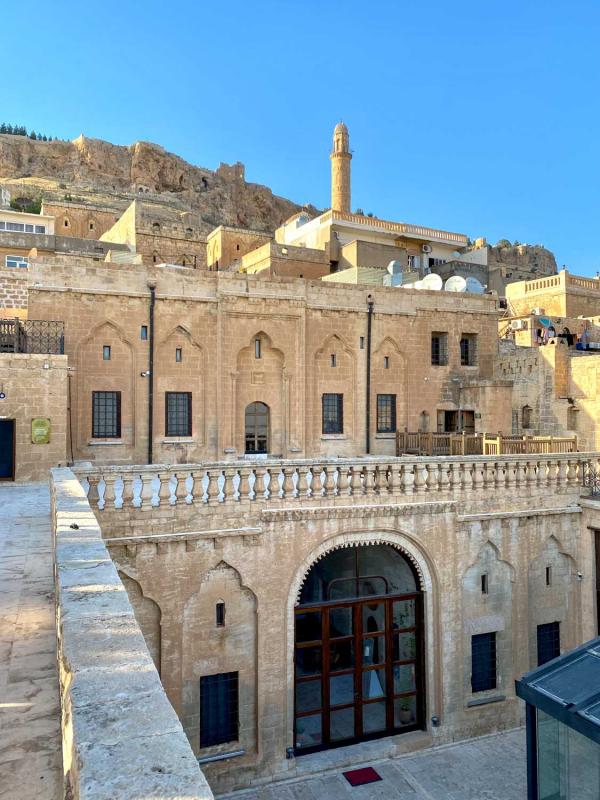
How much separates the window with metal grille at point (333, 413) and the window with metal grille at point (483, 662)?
9.41 m

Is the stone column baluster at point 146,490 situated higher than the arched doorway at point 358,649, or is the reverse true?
the stone column baluster at point 146,490

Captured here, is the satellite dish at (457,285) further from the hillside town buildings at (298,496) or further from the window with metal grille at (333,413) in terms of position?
the window with metal grille at (333,413)

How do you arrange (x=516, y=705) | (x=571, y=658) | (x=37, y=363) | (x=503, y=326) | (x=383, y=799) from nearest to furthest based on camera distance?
(x=571, y=658) → (x=383, y=799) → (x=516, y=705) → (x=37, y=363) → (x=503, y=326)

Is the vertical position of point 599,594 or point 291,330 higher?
point 291,330

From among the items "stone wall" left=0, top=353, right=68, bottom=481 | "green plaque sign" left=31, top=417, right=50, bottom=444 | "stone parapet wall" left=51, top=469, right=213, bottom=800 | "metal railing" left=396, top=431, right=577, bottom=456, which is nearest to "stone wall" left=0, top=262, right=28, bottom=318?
"stone wall" left=0, top=353, right=68, bottom=481

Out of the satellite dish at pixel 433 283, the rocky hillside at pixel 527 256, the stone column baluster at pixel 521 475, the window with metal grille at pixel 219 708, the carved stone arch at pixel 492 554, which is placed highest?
the rocky hillside at pixel 527 256

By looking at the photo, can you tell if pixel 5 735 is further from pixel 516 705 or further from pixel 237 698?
pixel 516 705

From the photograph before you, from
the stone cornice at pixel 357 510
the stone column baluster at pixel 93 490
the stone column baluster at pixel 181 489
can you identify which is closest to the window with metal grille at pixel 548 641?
the stone cornice at pixel 357 510

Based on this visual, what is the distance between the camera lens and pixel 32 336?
1655cm

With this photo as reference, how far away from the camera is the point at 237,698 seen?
11062 millimetres

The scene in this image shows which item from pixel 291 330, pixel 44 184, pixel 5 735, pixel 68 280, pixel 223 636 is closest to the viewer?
pixel 5 735

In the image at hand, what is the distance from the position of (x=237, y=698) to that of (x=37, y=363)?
873 cm

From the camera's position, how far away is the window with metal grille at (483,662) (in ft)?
42.1

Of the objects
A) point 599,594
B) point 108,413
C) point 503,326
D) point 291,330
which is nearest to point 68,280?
point 108,413
